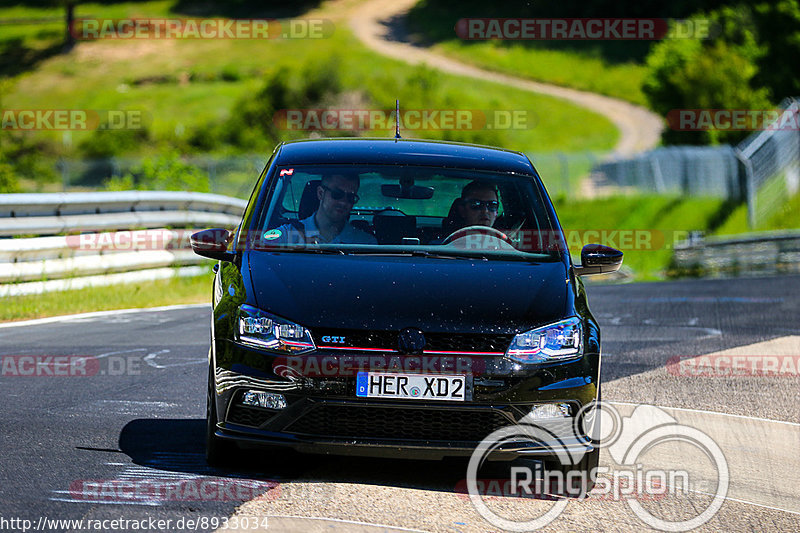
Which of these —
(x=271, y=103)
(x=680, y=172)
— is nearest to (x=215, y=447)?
(x=680, y=172)

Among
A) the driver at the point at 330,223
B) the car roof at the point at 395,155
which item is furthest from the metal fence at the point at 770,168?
the driver at the point at 330,223

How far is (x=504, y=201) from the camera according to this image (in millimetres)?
6965

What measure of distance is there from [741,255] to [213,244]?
848 inches

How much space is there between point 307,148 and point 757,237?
19680 millimetres

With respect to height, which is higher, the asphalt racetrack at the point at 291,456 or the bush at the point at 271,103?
the bush at the point at 271,103

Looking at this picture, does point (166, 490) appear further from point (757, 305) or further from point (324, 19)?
point (324, 19)

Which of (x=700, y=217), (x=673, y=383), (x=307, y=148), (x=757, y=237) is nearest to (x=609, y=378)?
(x=673, y=383)

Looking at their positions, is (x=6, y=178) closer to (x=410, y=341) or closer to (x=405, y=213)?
(x=405, y=213)

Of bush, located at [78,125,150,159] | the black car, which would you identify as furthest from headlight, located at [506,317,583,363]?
bush, located at [78,125,150,159]

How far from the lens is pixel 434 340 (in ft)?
18.3

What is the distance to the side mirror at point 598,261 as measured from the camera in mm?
6703

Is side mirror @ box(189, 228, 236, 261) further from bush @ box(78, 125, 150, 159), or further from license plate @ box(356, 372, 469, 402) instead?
bush @ box(78, 125, 150, 159)

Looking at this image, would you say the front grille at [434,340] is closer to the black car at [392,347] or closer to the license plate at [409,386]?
the black car at [392,347]

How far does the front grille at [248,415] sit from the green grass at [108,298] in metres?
7.22
